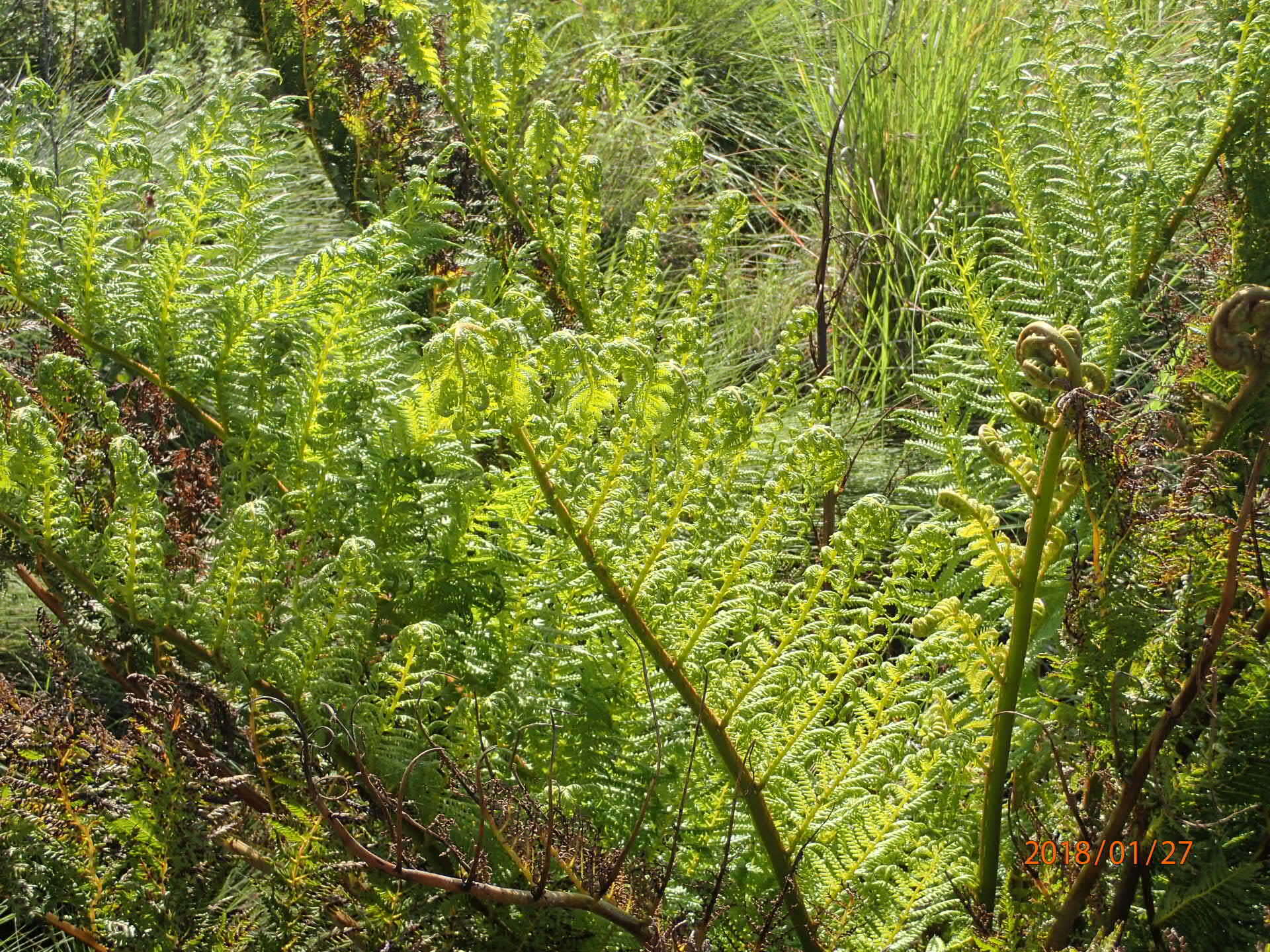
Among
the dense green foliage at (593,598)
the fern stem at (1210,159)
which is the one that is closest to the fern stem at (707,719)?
the dense green foliage at (593,598)

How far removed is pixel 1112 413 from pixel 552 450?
17.9 inches

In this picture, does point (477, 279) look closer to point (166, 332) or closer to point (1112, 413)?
point (166, 332)

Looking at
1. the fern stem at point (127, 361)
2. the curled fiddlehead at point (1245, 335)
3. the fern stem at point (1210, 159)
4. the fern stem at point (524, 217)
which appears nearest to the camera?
the curled fiddlehead at point (1245, 335)

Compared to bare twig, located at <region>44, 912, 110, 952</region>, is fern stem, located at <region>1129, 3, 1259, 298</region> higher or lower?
higher

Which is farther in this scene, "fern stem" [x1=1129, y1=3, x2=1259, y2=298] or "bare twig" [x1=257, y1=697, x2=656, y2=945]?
"fern stem" [x1=1129, y1=3, x2=1259, y2=298]

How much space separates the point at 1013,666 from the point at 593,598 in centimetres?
43

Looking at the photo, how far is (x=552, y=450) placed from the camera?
1.07 meters

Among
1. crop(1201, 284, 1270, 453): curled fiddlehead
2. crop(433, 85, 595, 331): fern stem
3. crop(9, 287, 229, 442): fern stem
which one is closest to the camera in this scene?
crop(1201, 284, 1270, 453): curled fiddlehead

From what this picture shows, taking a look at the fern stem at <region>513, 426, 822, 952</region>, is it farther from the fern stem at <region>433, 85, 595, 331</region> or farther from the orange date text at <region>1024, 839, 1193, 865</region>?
the fern stem at <region>433, 85, 595, 331</region>

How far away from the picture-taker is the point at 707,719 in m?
1.11

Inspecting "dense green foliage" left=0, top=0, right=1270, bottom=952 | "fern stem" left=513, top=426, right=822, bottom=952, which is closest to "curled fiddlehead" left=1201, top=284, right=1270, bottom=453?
"dense green foliage" left=0, top=0, right=1270, bottom=952

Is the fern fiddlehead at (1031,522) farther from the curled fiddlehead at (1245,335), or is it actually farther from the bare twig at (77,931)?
the bare twig at (77,931)

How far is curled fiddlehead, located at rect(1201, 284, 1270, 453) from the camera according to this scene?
883 mm

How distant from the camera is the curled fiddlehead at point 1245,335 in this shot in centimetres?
88
